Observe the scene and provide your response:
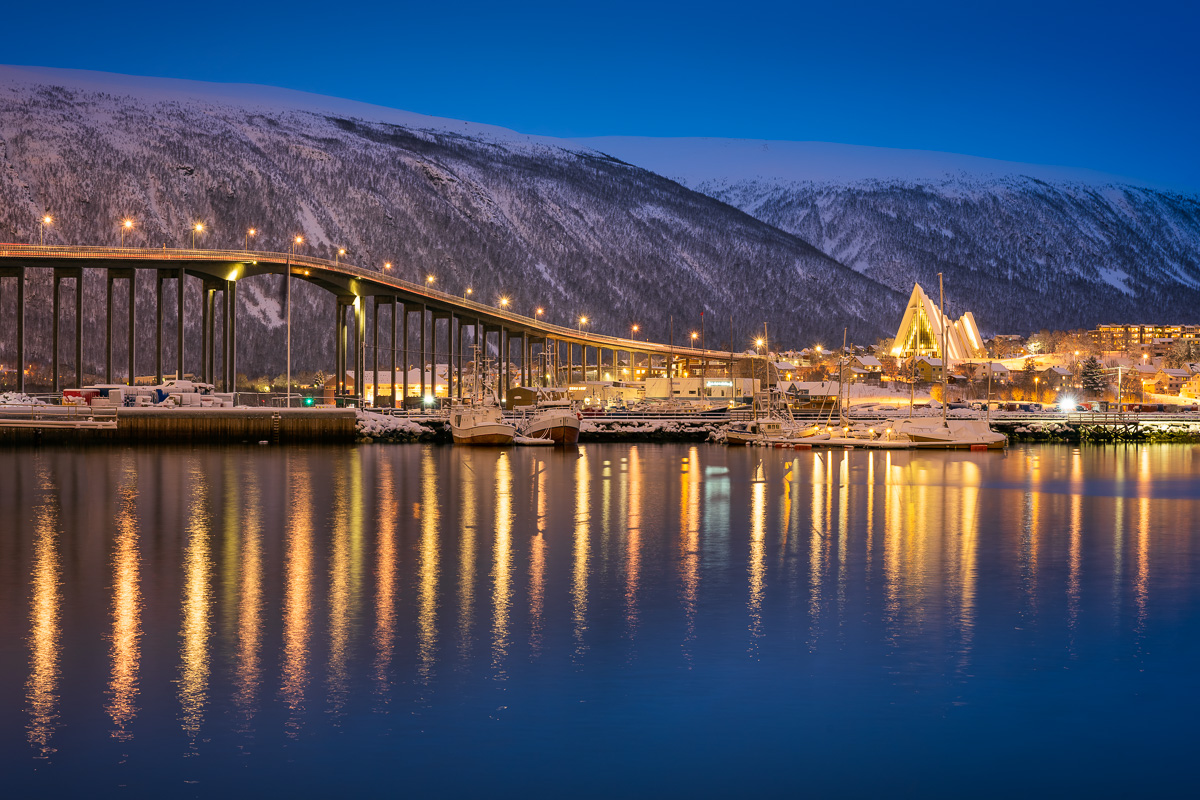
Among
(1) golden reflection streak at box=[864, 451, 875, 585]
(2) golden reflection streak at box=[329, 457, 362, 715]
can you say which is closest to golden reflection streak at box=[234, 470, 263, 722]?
(2) golden reflection streak at box=[329, 457, 362, 715]

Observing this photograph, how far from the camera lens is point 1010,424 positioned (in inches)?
3398

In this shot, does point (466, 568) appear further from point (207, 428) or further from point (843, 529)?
point (207, 428)

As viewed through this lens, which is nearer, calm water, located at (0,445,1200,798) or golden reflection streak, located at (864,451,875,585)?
calm water, located at (0,445,1200,798)

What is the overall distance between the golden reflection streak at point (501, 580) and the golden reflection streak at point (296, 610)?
271 centimetres

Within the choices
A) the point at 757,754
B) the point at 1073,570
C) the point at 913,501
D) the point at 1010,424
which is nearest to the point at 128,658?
the point at 757,754

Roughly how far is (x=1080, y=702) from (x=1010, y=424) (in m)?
75.3

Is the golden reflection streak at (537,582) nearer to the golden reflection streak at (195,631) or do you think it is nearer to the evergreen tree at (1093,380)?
the golden reflection streak at (195,631)

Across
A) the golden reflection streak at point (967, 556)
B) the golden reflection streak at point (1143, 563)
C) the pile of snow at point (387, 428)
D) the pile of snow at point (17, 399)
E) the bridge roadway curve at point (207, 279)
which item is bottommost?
the golden reflection streak at point (1143, 563)

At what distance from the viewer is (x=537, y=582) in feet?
75.3

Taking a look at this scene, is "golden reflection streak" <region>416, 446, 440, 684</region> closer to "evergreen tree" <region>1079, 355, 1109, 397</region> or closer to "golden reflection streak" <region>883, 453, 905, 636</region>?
"golden reflection streak" <region>883, 453, 905, 636</region>

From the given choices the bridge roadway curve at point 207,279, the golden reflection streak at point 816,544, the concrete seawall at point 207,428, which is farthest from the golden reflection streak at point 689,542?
the bridge roadway curve at point 207,279

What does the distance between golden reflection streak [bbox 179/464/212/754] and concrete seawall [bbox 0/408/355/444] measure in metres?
40.4

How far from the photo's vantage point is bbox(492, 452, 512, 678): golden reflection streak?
1728cm

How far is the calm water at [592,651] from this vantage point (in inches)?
491
